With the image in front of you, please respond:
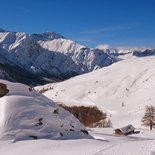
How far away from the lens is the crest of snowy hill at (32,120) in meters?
29.7

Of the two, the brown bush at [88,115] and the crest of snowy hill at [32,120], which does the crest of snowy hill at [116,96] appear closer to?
the brown bush at [88,115]

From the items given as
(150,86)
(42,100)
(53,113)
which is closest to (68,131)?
(53,113)

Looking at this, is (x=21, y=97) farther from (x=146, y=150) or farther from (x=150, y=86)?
(x=150, y=86)

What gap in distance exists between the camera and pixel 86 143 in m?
27.7

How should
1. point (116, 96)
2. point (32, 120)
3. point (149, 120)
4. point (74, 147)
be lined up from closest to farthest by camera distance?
point (74, 147) < point (32, 120) < point (149, 120) < point (116, 96)

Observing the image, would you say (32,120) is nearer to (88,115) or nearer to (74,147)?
(74,147)

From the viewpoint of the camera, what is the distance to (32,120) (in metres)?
31.0

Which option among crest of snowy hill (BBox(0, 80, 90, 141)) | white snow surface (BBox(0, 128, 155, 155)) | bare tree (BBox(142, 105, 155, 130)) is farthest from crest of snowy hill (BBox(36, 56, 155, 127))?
white snow surface (BBox(0, 128, 155, 155))

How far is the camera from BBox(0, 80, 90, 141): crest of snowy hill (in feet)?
Result: 97.6

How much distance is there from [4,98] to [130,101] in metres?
138

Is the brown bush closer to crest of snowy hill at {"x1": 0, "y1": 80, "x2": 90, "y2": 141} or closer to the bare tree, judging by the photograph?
the bare tree

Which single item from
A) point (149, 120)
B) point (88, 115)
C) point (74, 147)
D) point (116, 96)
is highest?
point (116, 96)

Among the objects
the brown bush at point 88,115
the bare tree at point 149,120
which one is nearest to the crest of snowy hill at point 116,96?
the brown bush at point 88,115

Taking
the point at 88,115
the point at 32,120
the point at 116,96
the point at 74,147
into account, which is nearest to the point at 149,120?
the point at 88,115
